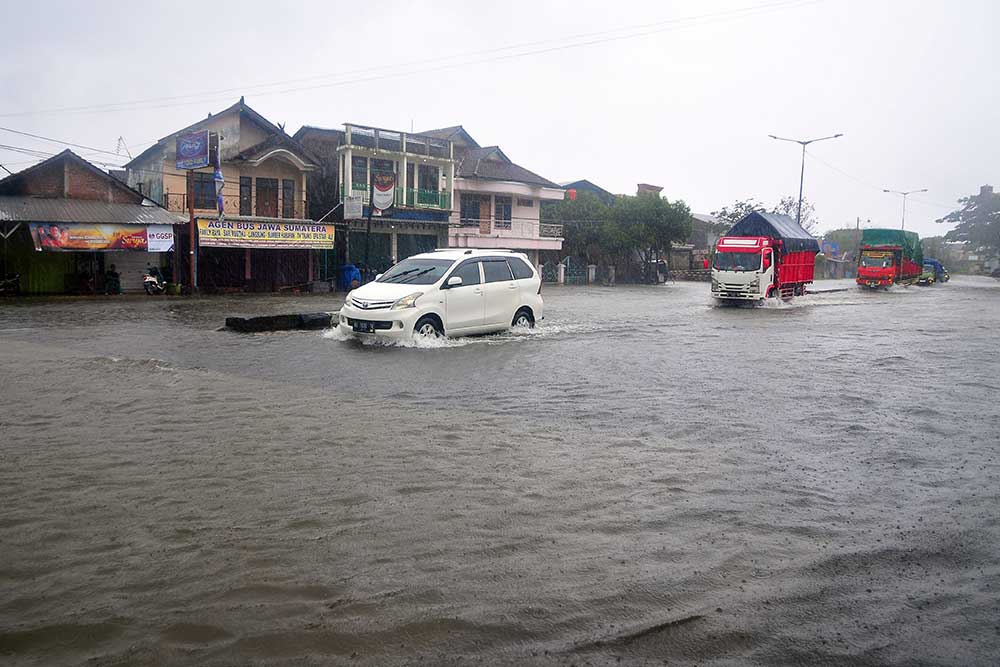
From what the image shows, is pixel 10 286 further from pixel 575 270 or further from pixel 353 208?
pixel 575 270

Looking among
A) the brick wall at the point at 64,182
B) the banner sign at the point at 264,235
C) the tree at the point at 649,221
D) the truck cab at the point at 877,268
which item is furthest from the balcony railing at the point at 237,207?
the truck cab at the point at 877,268

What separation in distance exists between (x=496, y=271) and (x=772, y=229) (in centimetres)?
1787

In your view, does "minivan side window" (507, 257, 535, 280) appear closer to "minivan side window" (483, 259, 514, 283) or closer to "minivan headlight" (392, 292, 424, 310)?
"minivan side window" (483, 259, 514, 283)

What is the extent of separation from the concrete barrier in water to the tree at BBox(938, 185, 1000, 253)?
93.1m

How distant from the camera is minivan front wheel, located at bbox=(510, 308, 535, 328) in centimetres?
1582

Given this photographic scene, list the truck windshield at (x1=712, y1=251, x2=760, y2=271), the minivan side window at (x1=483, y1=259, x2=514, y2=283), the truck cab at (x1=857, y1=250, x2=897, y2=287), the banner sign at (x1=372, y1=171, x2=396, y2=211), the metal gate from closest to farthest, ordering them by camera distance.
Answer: the minivan side window at (x1=483, y1=259, x2=514, y2=283) < the truck windshield at (x1=712, y1=251, x2=760, y2=271) < the banner sign at (x1=372, y1=171, x2=396, y2=211) < the truck cab at (x1=857, y1=250, x2=897, y2=287) < the metal gate

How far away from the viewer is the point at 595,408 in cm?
881

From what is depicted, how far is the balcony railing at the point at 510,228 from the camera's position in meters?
45.8

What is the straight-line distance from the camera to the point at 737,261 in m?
28.2

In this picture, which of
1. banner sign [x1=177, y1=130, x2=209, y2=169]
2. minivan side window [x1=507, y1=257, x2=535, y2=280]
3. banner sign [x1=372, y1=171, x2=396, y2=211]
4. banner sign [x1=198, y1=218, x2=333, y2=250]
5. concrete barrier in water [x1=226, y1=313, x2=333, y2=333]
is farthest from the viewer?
banner sign [x1=372, y1=171, x2=396, y2=211]

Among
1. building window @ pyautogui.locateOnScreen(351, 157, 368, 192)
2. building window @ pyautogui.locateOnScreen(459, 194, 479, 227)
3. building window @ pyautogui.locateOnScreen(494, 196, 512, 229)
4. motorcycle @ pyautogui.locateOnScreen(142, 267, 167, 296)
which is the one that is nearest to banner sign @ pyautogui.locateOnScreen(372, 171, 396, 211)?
building window @ pyautogui.locateOnScreen(351, 157, 368, 192)

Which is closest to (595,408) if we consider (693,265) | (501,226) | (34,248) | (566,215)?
(34,248)

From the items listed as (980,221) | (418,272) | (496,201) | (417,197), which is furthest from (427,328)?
(980,221)

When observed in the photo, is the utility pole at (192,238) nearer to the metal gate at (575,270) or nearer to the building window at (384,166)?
the building window at (384,166)
